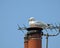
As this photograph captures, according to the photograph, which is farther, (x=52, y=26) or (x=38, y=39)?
(x=52, y=26)

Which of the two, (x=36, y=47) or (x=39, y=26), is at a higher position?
(x=39, y=26)

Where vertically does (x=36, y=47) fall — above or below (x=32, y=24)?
below

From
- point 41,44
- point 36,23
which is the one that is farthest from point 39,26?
point 41,44

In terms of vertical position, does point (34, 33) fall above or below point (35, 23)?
below

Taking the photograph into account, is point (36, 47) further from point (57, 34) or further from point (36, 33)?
point (57, 34)

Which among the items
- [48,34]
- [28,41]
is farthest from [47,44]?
[28,41]

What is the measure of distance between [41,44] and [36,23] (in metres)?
3.12

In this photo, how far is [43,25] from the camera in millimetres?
33688

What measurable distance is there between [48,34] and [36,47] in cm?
476

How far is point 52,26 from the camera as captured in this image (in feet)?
115

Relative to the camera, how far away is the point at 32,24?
3256 centimetres

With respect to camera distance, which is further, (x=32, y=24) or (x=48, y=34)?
(x=48, y=34)

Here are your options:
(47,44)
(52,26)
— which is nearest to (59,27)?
(52,26)

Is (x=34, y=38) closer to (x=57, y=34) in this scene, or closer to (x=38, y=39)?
(x=38, y=39)
